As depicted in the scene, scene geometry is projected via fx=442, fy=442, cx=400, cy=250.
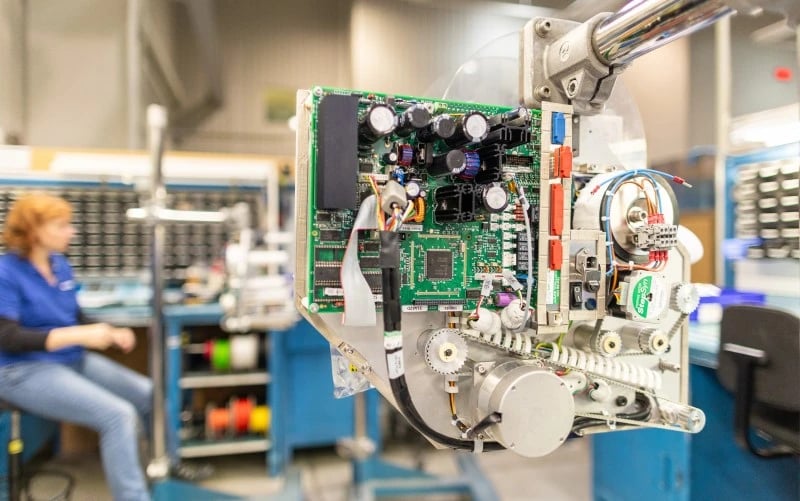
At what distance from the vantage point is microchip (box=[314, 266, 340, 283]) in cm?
75

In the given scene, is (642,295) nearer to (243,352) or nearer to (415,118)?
(415,118)

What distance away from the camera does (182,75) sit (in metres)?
1.75

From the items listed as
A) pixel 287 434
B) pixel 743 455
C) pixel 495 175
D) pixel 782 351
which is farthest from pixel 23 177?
pixel 743 455

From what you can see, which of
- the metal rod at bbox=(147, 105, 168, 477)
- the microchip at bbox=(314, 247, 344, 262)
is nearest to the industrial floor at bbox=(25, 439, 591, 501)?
the metal rod at bbox=(147, 105, 168, 477)

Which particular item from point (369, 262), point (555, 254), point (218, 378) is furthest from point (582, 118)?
point (218, 378)

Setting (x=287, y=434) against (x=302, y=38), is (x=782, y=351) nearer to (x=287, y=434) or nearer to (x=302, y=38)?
(x=302, y=38)

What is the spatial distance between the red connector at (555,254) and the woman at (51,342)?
1.33 metres

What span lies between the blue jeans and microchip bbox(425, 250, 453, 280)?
1.20 meters

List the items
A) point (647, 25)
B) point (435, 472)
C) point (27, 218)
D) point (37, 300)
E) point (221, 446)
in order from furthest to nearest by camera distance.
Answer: point (221, 446), point (435, 472), point (37, 300), point (27, 218), point (647, 25)

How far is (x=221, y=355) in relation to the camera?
201 cm

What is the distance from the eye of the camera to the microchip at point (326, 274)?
2.45 ft

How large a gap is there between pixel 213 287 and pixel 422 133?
5.45ft

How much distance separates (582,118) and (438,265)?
0.42 metres

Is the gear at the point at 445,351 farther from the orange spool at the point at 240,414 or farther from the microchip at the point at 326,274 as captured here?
the orange spool at the point at 240,414
